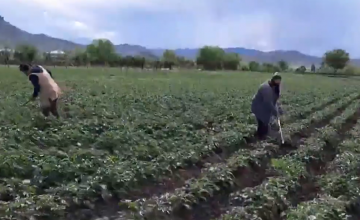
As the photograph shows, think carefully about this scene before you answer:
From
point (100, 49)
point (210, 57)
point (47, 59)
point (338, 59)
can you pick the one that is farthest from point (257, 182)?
point (338, 59)

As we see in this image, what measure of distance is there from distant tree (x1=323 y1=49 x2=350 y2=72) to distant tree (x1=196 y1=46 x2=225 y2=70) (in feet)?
92.6

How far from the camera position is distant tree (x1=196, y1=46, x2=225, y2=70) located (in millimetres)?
105938

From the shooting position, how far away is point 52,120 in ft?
39.7

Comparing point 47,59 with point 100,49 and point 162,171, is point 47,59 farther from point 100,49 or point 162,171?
point 162,171

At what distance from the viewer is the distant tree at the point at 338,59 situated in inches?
4751

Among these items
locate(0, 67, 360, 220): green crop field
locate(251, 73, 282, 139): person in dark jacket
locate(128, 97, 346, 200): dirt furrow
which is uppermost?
locate(251, 73, 282, 139): person in dark jacket

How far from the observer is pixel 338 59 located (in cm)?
12069

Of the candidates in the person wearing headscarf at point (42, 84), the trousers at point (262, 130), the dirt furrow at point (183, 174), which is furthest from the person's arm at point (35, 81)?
the trousers at point (262, 130)

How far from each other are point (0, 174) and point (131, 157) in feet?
9.05

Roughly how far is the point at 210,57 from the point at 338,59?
3376 centimetres

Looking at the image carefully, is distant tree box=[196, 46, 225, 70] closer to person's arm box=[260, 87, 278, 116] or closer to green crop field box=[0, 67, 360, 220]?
green crop field box=[0, 67, 360, 220]

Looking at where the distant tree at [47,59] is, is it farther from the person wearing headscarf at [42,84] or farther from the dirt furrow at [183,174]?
the dirt furrow at [183,174]

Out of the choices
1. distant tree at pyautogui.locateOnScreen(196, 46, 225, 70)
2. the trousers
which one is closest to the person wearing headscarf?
the trousers

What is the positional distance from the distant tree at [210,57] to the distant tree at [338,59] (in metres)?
28.2
